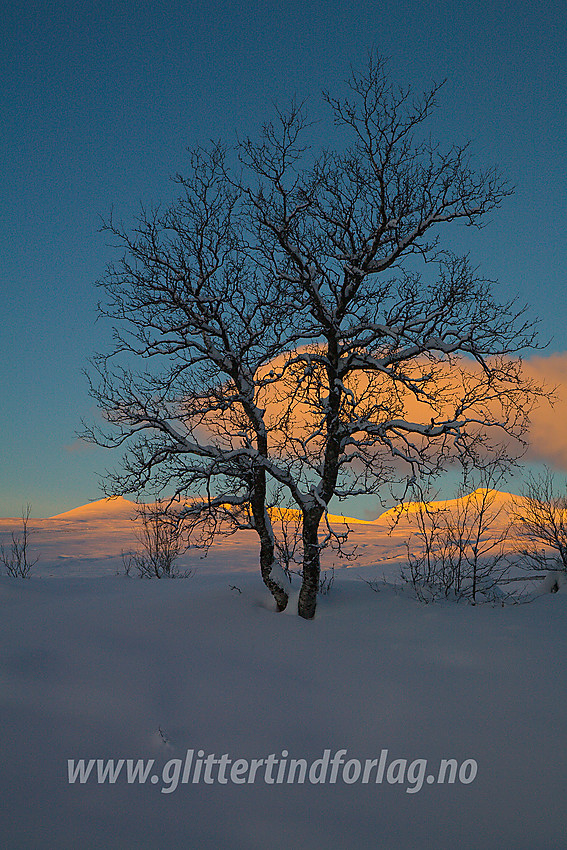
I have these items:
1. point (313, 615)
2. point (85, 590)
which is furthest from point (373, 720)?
point (85, 590)

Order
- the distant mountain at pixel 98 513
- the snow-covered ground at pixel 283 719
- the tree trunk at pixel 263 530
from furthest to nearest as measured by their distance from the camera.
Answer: the distant mountain at pixel 98 513 → the tree trunk at pixel 263 530 → the snow-covered ground at pixel 283 719

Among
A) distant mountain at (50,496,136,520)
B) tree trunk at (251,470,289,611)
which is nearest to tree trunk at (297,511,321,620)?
tree trunk at (251,470,289,611)

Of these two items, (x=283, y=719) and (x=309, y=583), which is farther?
(x=309, y=583)

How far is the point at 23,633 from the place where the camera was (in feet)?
33.6

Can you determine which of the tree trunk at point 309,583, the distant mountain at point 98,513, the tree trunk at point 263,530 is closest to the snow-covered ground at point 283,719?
the tree trunk at point 309,583

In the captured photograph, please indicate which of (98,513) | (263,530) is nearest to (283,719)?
(263,530)

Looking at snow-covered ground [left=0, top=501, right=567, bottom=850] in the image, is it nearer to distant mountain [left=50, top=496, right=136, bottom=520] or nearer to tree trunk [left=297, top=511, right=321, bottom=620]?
tree trunk [left=297, top=511, right=321, bottom=620]

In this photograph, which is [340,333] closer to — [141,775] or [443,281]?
[443,281]

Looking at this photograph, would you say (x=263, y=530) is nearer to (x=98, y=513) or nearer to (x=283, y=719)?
(x=283, y=719)

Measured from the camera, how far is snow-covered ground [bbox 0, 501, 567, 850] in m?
5.86

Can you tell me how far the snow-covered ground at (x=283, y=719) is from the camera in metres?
5.86

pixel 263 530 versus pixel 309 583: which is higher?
pixel 263 530

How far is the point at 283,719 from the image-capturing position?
7.81m

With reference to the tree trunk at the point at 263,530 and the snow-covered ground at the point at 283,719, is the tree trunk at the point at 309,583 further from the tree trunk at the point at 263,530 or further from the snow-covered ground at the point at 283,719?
the tree trunk at the point at 263,530
